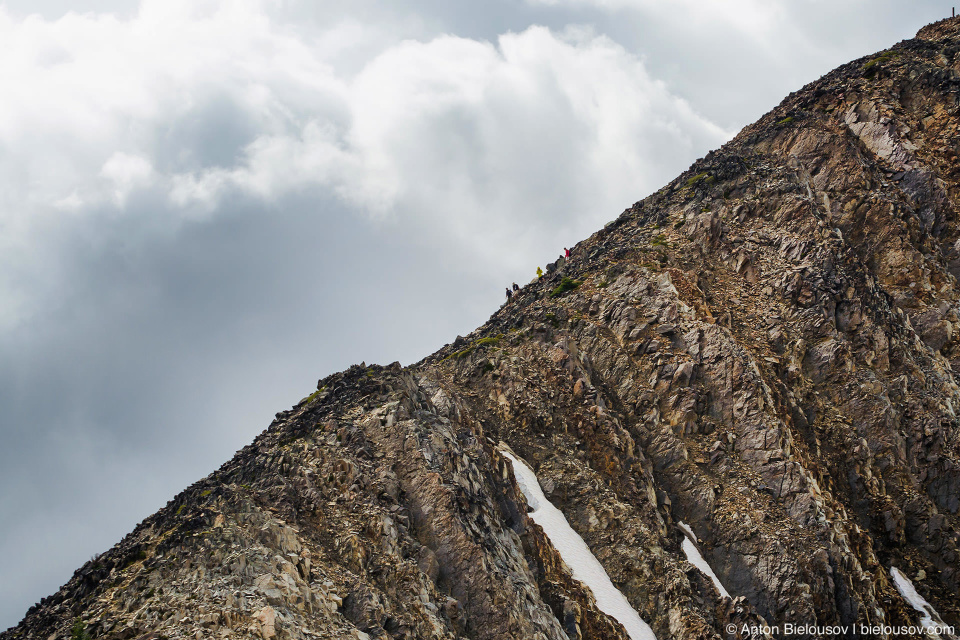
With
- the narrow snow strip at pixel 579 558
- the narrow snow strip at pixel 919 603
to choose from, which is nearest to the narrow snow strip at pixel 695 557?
the narrow snow strip at pixel 579 558

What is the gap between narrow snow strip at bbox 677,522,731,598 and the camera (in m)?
38.0

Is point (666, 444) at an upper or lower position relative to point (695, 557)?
upper

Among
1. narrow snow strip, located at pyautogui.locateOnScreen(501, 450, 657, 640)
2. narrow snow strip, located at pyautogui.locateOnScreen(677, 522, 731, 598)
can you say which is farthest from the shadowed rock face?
narrow snow strip, located at pyautogui.locateOnScreen(501, 450, 657, 640)

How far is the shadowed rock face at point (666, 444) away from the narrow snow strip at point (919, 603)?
0.72 m

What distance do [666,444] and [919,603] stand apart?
15.5m

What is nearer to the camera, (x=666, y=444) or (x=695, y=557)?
(x=695, y=557)

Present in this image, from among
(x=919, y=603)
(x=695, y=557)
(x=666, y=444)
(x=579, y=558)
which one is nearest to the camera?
(x=579, y=558)

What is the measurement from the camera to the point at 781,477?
1635 inches

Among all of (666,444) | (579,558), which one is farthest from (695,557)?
(666,444)

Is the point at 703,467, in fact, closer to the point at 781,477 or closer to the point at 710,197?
the point at 781,477

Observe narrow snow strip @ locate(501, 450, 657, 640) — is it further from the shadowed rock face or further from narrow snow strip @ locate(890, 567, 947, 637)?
narrow snow strip @ locate(890, 567, 947, 637)

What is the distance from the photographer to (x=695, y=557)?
38938 millimetres

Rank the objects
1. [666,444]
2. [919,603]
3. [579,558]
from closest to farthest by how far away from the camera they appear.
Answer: [579,558]
[919,603]
[666,444]

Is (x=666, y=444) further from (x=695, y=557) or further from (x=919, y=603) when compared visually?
A: (x=919, y=603)
